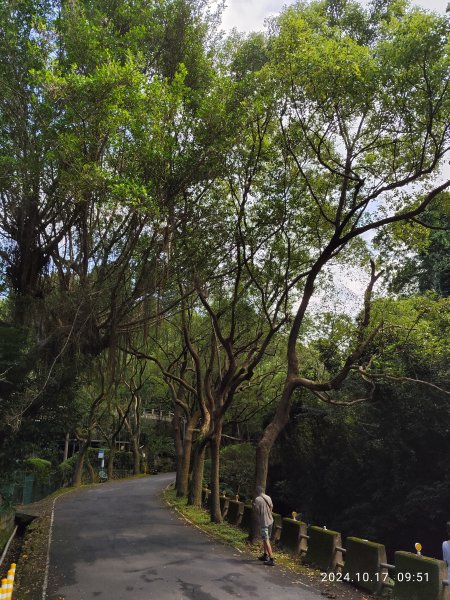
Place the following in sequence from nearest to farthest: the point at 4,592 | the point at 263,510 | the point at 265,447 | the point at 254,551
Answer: the point at 4,592, the point at 263,510, the point at 254,551, the point at 265,447

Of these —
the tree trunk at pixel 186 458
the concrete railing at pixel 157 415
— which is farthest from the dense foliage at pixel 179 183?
the concrete railing at pixel 157 415

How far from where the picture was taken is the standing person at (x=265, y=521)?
9.70 m

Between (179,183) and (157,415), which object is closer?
(179,183)

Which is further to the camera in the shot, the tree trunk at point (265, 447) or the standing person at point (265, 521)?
the tree trunk at point (265, 447)

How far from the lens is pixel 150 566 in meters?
9.32

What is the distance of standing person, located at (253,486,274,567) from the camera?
9.70m

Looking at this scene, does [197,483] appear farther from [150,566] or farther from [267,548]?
[150,566]

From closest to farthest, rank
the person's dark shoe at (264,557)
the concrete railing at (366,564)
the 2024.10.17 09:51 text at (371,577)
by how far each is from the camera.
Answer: the concrete railing at (366,564) → the 2024.10.17 09:51 text at (371,577) → the person's dark shoe at (264,557)

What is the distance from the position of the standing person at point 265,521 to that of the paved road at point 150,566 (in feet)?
0.78

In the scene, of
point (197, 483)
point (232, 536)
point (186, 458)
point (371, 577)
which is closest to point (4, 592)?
point (371, 577)

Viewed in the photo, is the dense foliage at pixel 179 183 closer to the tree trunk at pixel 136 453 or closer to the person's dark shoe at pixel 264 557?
the person's dark shoe at pixel 264 557

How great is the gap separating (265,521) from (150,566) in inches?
92.6

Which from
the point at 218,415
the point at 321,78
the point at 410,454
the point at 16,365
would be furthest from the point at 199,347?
the point at 321,78

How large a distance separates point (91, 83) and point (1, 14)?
2.80 metres
